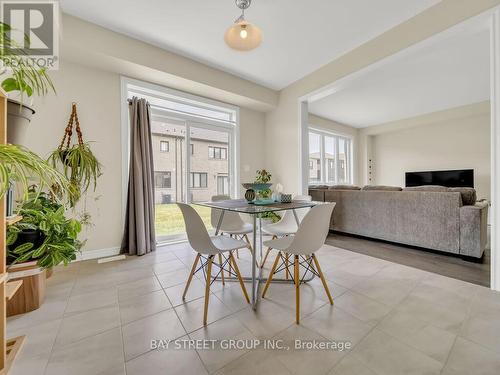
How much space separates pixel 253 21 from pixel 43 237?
2.90 metres

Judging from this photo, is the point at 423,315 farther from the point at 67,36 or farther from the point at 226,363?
the point at 67,36

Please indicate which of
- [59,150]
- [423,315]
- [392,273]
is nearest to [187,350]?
[423,315]

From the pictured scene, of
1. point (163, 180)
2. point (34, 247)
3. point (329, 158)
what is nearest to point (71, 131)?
point (163, 180)

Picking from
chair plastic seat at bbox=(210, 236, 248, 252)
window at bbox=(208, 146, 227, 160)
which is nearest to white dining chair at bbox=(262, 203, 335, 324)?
chair plastic seat at bbox=(210, 236, 248, 252)

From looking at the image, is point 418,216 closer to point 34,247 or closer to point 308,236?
point 308,236

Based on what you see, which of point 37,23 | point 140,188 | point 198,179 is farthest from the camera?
point 198,179

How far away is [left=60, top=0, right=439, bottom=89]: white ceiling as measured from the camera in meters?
2.17

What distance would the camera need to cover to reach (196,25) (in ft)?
8.02

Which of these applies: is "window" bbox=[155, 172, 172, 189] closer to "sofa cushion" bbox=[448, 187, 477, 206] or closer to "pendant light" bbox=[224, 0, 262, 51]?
"pendant light" bbox=[224, 0, 262, 51]

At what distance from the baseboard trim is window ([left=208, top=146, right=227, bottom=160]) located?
A: 2.13 meters

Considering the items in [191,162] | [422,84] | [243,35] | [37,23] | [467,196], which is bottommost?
[467,196]

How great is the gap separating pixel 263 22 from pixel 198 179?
2.49 meters

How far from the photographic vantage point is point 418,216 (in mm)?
2996

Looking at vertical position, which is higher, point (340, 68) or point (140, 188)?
point (340, 68)
